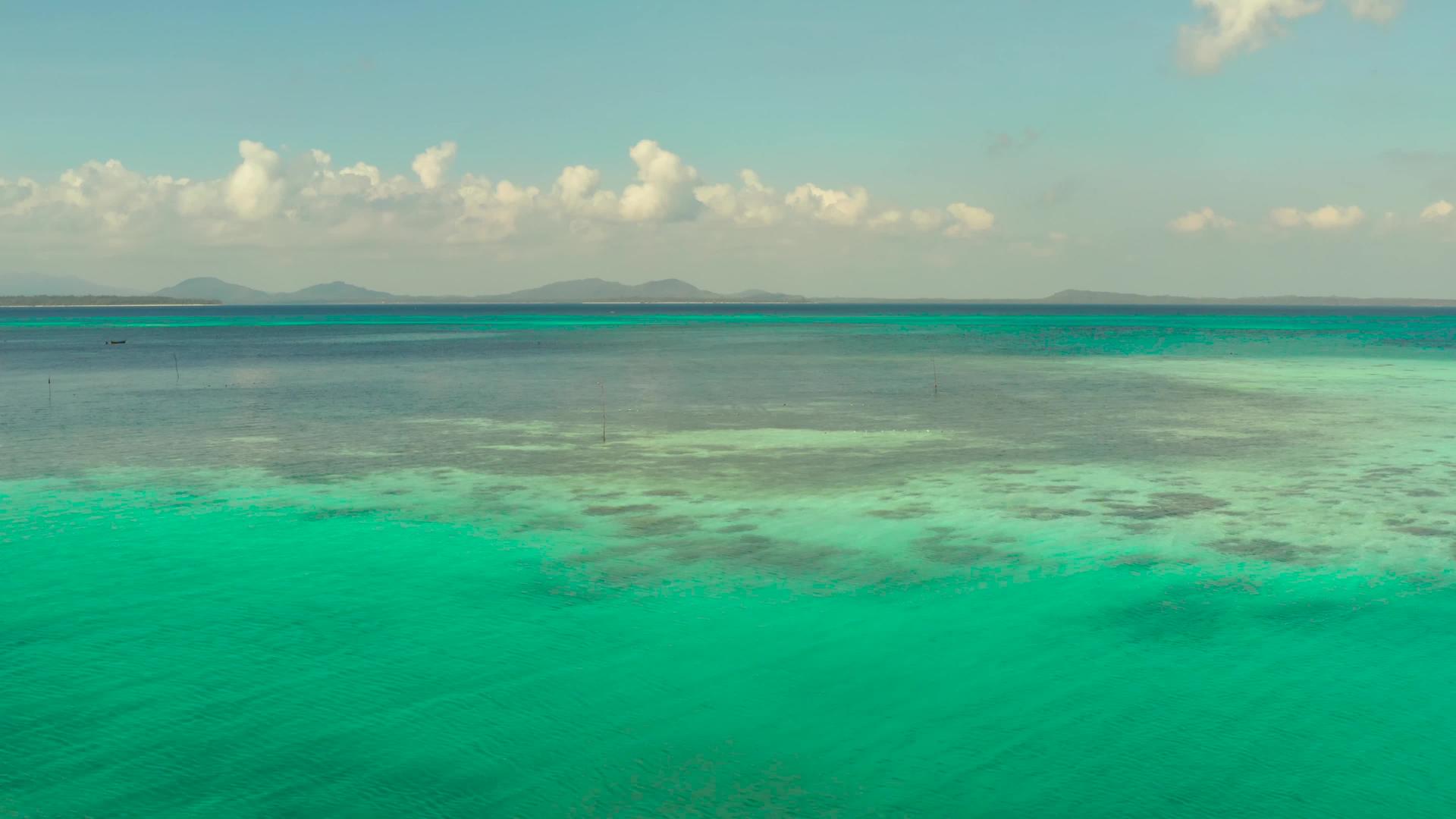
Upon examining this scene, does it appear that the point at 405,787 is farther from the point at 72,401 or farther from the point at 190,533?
the point at 72,401

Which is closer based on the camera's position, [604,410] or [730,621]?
[730,621]

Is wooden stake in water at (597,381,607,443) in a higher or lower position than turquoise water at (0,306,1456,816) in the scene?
higher

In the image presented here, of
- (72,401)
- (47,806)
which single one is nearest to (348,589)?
(47,806)

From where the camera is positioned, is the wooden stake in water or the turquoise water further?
the wooden stake in water

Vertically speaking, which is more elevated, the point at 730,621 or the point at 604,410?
the point at 604,410

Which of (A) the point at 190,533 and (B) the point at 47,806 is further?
(A) the point at 190,533
